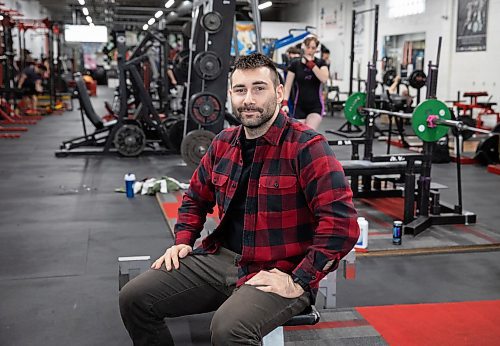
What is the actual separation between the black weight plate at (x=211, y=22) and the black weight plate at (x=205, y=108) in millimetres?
636

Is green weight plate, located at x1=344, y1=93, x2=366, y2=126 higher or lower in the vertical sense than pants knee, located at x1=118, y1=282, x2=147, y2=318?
higher

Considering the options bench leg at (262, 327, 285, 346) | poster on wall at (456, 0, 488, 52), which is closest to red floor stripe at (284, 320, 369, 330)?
bench leg at (262, 327, 285, 346)

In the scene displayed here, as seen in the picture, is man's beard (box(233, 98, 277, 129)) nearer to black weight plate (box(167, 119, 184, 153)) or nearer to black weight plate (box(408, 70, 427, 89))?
black weight plate (box(408, 70, 427, 89))

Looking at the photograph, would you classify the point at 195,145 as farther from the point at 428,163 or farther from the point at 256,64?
the point at 256,64

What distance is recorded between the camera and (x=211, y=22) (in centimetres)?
604

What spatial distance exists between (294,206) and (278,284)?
25 cm

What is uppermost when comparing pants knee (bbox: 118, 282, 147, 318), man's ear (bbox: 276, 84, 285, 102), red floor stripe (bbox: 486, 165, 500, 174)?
man's ear (bbox: 276, 84, 285, 102)

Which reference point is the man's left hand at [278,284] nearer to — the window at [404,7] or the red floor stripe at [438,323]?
the red floor stripe at [438,323]

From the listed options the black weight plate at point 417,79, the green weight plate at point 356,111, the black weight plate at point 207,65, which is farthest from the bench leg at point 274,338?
the black weight plate at point 417,79

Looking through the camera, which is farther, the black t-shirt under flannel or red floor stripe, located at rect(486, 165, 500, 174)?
red floor stripe, located at rect(486, 165, 500, 174)

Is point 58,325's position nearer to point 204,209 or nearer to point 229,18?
point 204,209

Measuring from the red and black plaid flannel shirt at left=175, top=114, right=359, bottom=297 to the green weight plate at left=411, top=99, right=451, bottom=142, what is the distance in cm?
223

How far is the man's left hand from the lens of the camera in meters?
1.79

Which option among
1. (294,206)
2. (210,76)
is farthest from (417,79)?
(294,206)
